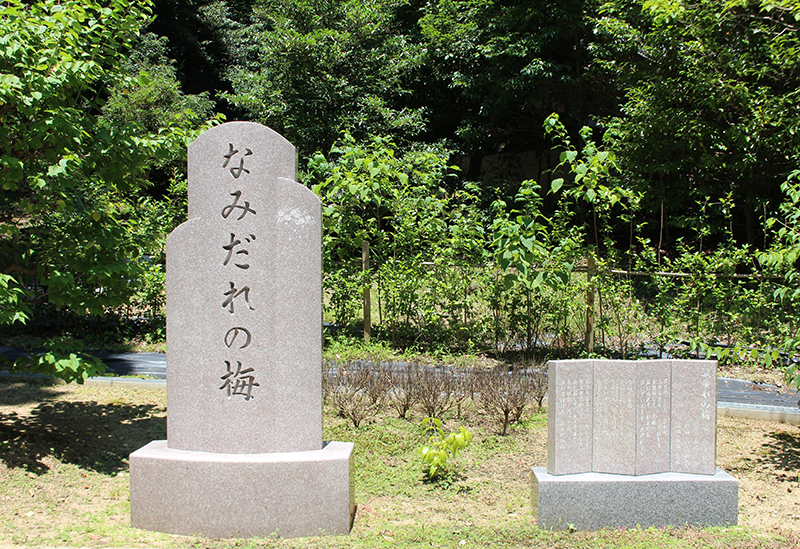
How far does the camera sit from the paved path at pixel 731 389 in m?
5.74

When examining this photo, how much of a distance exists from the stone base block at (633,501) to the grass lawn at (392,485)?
88mm

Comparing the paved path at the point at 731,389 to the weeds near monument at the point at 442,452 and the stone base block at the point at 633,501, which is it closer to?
the stone base block at the point at 633,501

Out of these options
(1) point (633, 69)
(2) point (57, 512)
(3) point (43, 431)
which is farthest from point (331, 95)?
(2) point (57, 512)

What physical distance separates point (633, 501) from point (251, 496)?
7.88 ft

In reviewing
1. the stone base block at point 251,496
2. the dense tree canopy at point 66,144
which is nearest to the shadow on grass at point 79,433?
the dense tree canopy at point 66,144

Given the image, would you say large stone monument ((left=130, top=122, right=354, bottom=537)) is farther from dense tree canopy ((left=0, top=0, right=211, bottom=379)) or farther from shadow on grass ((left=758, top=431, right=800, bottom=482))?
shadow on grass ((left=758, top=431, right=800, bottom=482))

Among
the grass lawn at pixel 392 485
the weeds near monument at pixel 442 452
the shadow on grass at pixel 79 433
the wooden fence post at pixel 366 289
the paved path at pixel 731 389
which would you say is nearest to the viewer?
the grass lawn at pixel 392 485

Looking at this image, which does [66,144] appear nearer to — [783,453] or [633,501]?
[633,501]

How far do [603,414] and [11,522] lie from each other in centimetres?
377

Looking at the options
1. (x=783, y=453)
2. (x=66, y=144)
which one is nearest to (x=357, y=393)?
(x=66, y=144)

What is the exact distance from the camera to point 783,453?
4887 mm

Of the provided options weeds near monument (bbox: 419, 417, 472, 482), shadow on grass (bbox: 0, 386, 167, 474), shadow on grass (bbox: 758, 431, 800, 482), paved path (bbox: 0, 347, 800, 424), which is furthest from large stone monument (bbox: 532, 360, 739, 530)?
shadow on grass (bbox: 0, 386, 167, 474)

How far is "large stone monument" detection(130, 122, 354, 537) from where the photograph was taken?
3.71 metres

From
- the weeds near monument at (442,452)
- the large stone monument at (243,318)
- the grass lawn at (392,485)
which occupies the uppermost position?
the large stone monument at (243,318)
